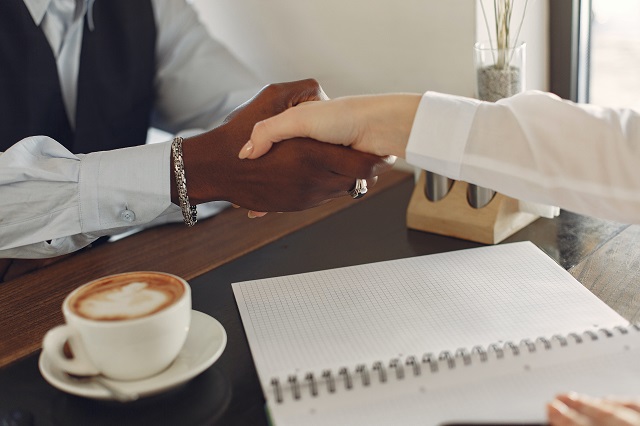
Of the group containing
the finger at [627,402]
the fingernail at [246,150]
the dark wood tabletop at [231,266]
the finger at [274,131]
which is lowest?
the dark wood tabletop at [231,266]

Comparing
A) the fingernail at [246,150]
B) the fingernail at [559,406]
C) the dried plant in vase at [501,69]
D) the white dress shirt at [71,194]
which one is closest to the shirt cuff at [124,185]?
the white dress shirt at [71,194]

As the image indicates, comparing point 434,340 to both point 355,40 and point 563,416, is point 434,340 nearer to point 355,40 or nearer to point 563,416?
point 563,416

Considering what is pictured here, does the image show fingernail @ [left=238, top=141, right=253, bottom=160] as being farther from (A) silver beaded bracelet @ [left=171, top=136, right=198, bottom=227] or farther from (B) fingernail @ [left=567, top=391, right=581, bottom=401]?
(B) fingernail @ [left=567, top=391, right=581, bottom=401]

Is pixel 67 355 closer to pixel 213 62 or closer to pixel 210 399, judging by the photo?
pixel 210 399

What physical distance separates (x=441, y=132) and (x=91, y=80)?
0.85 meters

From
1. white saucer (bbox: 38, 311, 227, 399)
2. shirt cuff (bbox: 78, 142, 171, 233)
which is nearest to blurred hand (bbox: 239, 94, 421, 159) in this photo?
shirt cuff (bbox: 78, 142, 171, 233)

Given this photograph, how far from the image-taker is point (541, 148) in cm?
85

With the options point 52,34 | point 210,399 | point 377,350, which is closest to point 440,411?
point 377,350

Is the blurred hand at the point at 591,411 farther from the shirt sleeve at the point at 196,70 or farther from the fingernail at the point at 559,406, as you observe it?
the shirt sleeve at the point at 196,70

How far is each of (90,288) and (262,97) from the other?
A: 42 centimetres

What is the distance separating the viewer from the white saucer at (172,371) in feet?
2.31

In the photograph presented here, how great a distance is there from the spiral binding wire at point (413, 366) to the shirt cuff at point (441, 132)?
24cm

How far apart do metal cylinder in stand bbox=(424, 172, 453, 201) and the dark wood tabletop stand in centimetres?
6

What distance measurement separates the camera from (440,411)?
66cm
